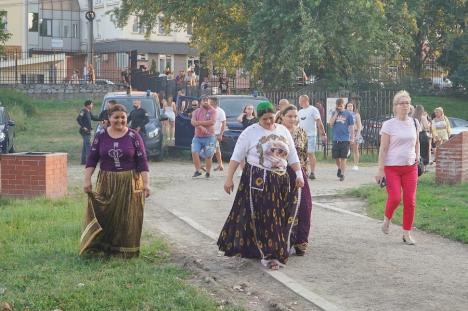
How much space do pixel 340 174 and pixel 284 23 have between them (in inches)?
628

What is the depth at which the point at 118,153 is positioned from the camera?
370 inches

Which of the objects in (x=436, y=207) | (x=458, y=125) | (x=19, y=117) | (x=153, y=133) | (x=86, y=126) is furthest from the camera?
(x=19, y=117)

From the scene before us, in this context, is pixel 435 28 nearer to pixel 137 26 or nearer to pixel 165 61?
pixel 137 26

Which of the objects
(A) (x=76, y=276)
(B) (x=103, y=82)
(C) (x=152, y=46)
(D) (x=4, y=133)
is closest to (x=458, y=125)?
(D) (x=4, y=133)

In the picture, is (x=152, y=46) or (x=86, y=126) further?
(x=152, y=46)

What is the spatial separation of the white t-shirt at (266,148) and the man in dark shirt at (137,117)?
12.7 meters

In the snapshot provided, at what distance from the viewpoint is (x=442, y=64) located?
153ft

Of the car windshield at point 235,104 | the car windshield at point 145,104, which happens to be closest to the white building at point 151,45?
the car windshield at point 145,104

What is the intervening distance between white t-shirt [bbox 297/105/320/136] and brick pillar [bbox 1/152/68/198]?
5636mm

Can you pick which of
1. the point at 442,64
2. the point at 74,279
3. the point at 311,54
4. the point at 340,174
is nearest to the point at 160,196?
the point at 340,174

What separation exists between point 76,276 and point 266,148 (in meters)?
2.32

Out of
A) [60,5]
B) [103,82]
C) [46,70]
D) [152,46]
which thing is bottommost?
[103,82]

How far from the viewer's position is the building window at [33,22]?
237 ft

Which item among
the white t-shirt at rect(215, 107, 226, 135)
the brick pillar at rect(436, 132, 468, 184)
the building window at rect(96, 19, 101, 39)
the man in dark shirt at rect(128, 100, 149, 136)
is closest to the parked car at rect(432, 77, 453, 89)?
the man in dark shirt at rect(128, 100, 149, 136)
